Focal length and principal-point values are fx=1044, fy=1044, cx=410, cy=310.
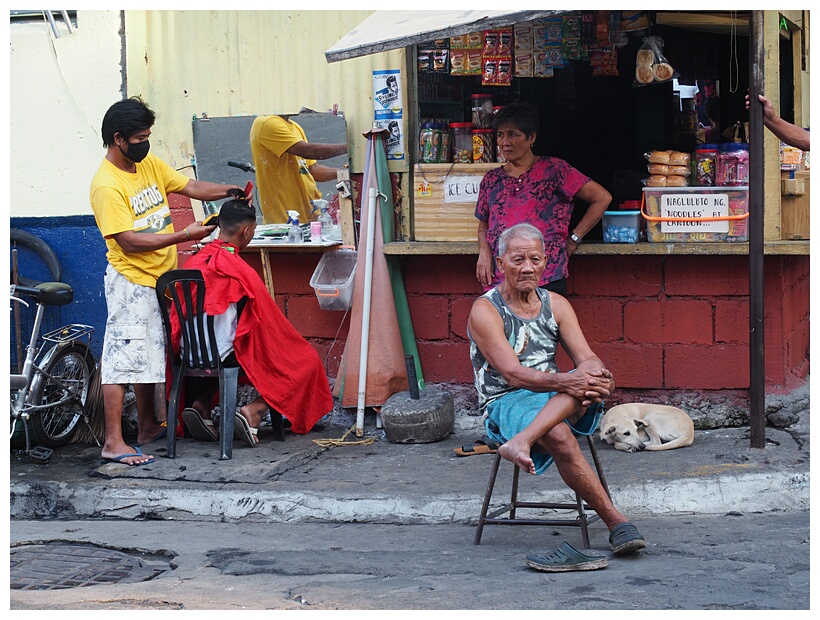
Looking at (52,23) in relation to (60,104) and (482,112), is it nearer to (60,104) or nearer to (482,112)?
(60,104)

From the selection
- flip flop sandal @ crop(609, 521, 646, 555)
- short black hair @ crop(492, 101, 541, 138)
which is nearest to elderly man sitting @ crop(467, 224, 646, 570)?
flip flop sandal @ crop(609, 521, 646, 555)

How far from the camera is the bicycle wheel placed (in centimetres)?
641

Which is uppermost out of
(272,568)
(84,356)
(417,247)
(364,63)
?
(364,63)

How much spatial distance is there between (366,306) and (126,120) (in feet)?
5.89

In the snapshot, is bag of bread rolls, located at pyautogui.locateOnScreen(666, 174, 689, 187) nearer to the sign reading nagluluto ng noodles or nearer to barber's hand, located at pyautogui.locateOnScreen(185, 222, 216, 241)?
the sign reading nagluluto ng noodles

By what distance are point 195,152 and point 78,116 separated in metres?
0.90

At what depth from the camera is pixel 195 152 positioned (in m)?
7.07

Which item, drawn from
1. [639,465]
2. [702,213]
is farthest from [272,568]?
[702,213]

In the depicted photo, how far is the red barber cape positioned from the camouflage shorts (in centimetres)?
19

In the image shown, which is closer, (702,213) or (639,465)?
(639,465)

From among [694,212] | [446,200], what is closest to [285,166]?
[446,200]

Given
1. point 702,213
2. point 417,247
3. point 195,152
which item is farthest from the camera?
point 195,152

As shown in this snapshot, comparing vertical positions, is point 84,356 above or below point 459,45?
below

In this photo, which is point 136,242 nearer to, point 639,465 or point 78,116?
point 78,116
